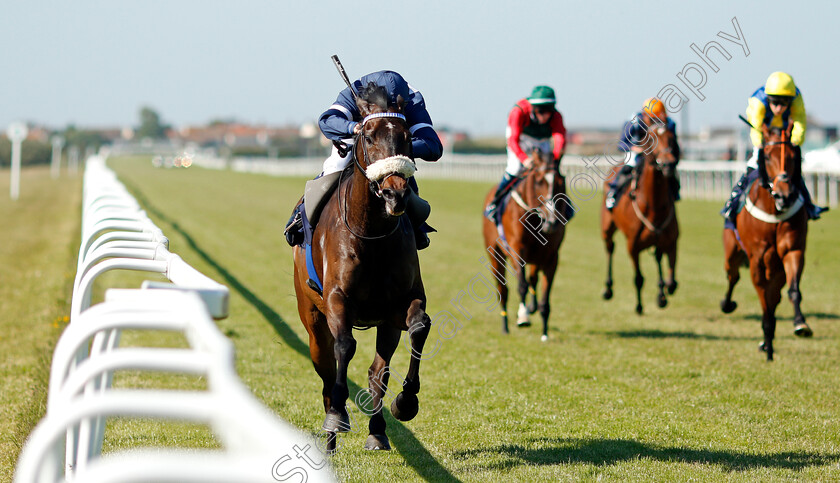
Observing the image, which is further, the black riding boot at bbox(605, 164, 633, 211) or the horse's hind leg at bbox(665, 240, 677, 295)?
the black riding boot at bbox(605, 164, 633, 211)

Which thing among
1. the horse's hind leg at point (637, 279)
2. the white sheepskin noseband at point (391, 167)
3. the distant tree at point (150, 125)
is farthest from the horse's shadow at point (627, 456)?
the distant tree at point (150, 125)

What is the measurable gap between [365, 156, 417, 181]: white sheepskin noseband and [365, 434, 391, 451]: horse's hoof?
1.51 meters

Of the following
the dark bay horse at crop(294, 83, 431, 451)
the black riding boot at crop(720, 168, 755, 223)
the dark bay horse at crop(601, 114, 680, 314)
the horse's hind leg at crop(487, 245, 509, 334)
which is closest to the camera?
the dark bay horse at crop(294, 83, 431, 451)

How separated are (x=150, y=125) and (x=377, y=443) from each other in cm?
19685

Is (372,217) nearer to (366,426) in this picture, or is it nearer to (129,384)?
(366,426)

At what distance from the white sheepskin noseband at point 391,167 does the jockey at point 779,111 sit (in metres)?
4.30

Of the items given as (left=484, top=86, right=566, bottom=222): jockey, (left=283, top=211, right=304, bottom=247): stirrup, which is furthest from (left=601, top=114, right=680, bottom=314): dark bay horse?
(left=283, top=211, right=304, bottom=247): stirrup

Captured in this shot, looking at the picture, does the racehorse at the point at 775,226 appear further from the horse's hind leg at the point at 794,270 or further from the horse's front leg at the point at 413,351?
the horse's front leg at the point at 413,351

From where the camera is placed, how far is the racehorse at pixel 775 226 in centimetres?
707

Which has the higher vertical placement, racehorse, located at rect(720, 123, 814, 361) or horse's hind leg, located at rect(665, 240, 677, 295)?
racehorse, located at rect(720, 123, 814, 361)

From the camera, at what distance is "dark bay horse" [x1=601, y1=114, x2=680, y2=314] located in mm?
9422

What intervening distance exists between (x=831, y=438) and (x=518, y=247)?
13.2 ft

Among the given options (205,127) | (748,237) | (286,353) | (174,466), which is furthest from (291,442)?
(205,127)

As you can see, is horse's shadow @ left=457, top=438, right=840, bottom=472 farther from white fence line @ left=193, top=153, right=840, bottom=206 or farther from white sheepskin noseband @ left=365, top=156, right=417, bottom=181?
white fence line @ left=193, top=153, right=840, bottom=206
